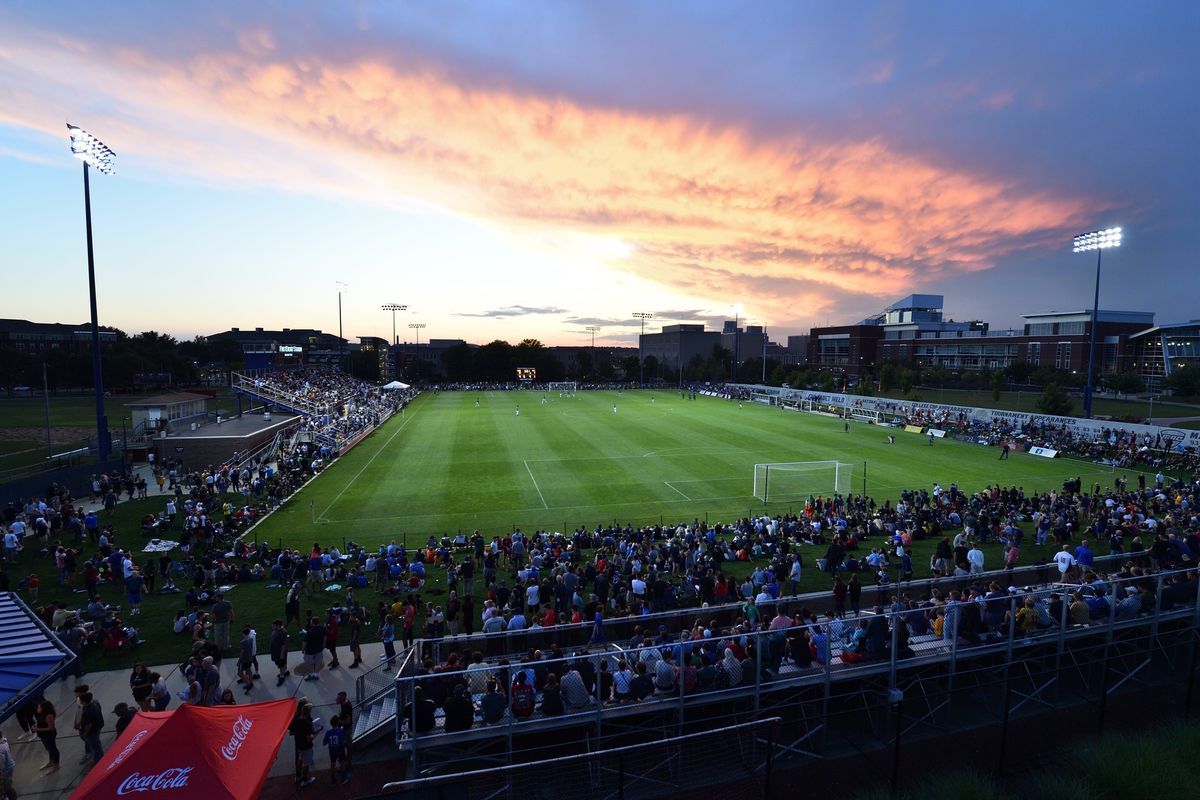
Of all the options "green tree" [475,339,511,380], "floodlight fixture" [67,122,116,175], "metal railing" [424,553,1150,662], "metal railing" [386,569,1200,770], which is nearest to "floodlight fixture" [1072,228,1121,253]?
"metal railing" [424,553,1150,662]

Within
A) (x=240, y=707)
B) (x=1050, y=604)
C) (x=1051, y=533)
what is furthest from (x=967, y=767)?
(x=1051, y=533)

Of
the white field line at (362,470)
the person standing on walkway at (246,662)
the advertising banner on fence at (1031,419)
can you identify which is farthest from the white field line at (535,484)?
the advertising banner on fence at (1031,419)

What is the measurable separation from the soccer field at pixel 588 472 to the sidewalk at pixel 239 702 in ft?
34.5

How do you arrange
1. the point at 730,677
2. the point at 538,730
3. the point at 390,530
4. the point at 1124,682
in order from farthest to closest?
the point at 390,530 < the point at 1124,682 < the point at 730,677 < the point at 538,730

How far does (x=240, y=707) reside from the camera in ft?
25.8

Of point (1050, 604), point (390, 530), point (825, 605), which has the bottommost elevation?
point (390, 530)

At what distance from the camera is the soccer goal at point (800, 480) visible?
31.0 m

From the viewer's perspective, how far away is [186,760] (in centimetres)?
686

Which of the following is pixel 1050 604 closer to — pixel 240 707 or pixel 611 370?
pixel 240 707

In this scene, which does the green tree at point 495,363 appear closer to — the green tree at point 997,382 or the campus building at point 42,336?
the campus building at point 42,336

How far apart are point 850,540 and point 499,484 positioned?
721 inches

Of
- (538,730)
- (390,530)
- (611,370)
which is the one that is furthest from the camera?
(611,370)

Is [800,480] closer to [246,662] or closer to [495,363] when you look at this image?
[246,662]

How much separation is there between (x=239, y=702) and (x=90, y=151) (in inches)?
1350
